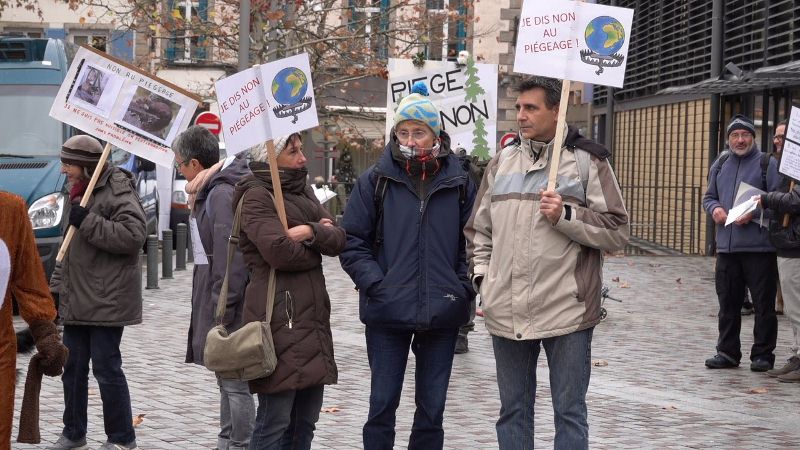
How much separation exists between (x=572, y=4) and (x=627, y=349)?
643cm

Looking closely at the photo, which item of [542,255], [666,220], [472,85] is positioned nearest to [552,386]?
[542,255]

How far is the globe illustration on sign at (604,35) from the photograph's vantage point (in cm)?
650

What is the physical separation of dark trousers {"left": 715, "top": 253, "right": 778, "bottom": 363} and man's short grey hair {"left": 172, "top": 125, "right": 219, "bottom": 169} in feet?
16.1

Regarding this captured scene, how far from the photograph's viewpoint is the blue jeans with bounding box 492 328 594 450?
20.1 feet

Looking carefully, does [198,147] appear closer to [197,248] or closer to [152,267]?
[197,248]

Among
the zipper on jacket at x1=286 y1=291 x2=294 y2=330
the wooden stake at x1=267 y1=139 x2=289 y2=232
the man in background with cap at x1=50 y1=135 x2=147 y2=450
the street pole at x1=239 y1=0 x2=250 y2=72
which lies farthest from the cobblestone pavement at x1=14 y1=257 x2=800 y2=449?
the street pole at x1=239 y1=0 x2=250 y2=72

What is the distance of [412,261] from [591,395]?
3864 millimetres

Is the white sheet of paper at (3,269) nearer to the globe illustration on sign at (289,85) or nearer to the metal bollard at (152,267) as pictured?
the globe illustration on sign at (289,85)

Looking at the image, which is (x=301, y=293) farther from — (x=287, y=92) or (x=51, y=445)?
(x=51, y=445)

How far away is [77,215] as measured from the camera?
7.64 m

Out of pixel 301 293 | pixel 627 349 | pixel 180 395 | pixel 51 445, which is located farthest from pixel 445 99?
pixel 301 293

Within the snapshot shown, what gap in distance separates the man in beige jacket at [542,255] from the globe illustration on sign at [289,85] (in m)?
0.99

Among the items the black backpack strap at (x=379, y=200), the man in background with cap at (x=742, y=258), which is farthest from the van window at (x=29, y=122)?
the black backpack strap at (x=379, y=200)

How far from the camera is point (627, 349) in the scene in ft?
41.2
